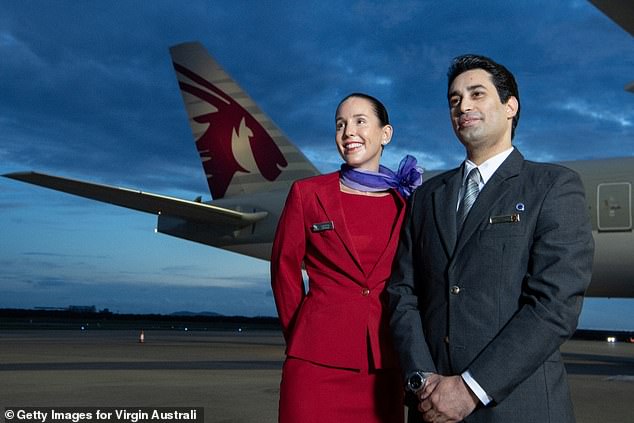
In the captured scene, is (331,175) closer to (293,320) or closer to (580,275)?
(293,320)

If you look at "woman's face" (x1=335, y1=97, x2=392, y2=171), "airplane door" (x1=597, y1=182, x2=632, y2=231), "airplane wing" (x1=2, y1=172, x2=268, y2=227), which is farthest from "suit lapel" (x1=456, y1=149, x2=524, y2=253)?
"airplane door" (x1=597, y1=182, x2=632, y2=231)

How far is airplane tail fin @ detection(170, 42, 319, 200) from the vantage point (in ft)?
64.2

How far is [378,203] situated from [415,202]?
267mm

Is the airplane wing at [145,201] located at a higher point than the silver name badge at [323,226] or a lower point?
higher

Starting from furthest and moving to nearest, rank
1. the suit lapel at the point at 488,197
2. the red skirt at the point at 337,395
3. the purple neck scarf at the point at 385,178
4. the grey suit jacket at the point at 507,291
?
the purple neck scarf at the point at 385,178 < the red skirt at the point at 337,395 < the suit lapel at the point at 488,197 < the grey suit jacket at the point at 507,291

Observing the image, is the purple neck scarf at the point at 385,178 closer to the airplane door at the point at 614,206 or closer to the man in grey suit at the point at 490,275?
the man in grey suit at the point at 490,275

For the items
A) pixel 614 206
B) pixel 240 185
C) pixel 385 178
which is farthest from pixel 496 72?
pixel 240 185

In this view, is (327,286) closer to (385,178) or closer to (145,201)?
(385,178)

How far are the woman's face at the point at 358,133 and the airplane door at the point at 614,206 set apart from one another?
11.9 m

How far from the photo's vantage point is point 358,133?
126 inches

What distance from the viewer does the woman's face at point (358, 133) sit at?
319 centimetres

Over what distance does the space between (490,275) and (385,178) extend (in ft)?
2.72

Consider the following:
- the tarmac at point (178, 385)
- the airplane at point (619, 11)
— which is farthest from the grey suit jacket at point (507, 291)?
the tarmac at point (178, 385)

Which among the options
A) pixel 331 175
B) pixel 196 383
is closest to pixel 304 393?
pixel 331 175
